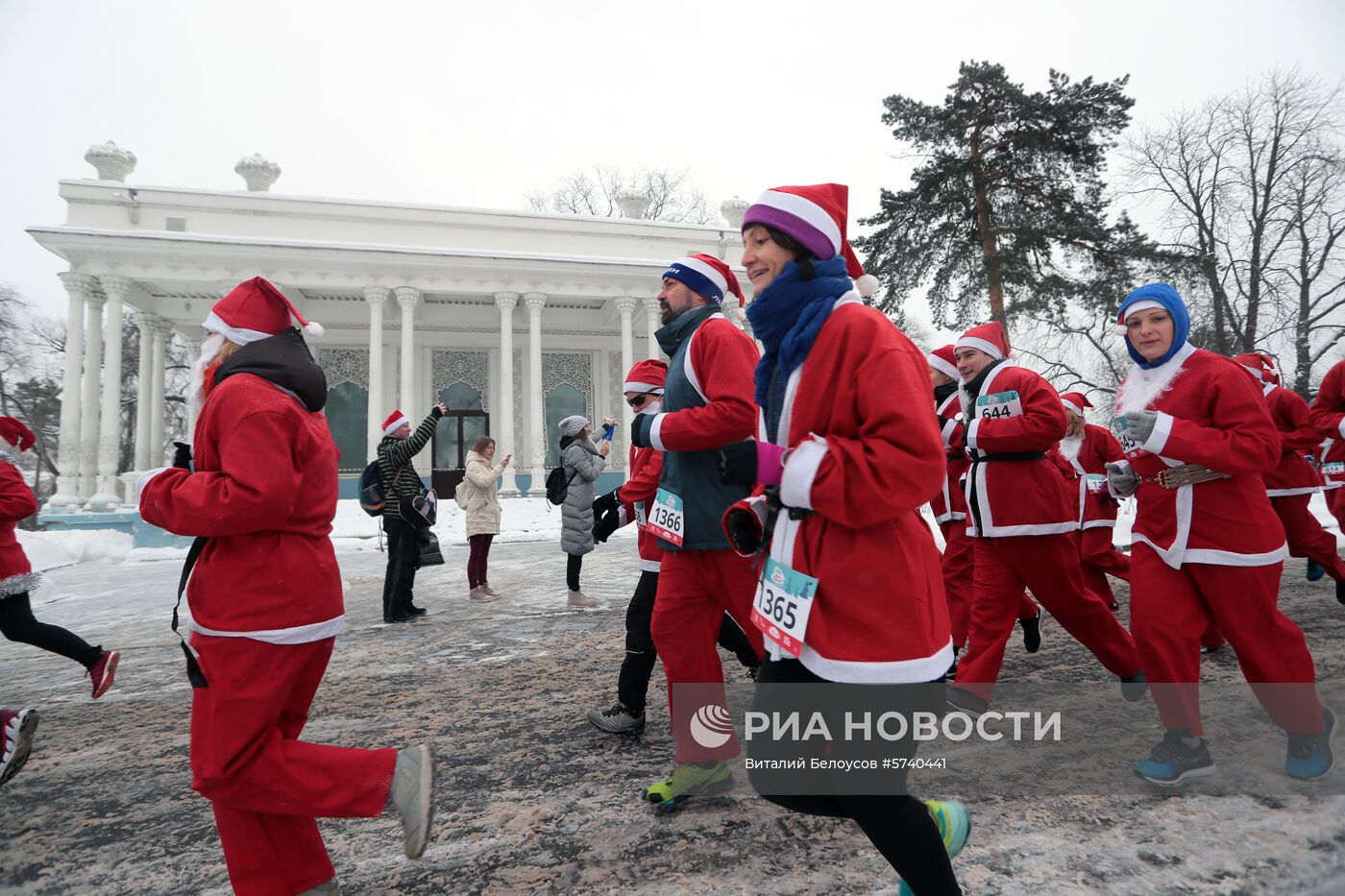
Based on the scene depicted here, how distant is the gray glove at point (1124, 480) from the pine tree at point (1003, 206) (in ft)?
46.1

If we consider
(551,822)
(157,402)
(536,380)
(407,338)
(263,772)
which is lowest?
(551,822)

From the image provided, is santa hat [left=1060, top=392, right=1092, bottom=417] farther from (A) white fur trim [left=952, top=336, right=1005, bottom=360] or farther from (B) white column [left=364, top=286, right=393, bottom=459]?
(B) white column [left=364, top=286, right=393, bottom=459]

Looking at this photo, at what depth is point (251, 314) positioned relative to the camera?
207 centimetres

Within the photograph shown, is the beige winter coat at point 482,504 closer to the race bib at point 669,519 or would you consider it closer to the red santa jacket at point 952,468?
the red santa jacket at point 952,468

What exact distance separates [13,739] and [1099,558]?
614 centimetres

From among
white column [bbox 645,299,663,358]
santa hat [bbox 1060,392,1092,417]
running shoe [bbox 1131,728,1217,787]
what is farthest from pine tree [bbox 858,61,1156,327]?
running shoe [bbox 1131,728,1217,787]

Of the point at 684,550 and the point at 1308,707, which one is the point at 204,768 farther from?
the point at 1308,707

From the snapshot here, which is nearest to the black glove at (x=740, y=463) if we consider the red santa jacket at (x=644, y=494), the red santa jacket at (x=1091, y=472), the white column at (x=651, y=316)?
the red santa jacket at (x=644, y=494)

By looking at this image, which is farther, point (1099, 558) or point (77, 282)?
point (77, 282)

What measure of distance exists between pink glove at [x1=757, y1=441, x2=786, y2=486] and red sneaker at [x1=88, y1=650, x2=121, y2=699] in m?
4.31

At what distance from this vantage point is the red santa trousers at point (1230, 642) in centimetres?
246

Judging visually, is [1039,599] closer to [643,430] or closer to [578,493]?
[643,430]

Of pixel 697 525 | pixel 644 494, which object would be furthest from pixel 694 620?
pixel 644 494

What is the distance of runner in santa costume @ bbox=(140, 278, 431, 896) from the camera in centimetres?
172
